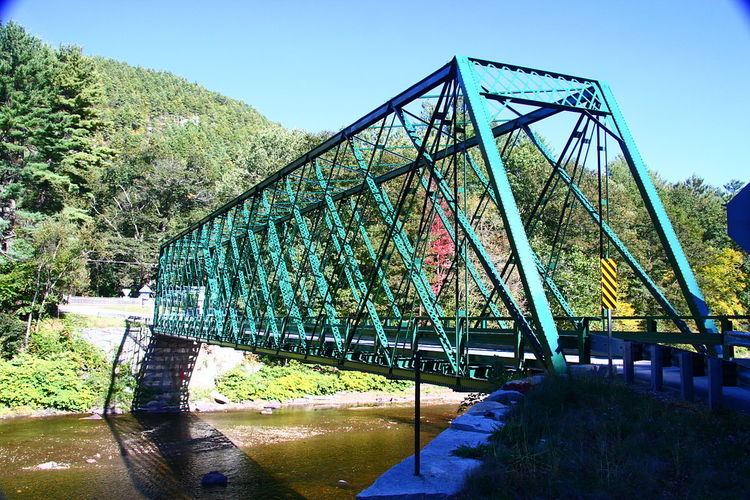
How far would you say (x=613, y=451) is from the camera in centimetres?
570

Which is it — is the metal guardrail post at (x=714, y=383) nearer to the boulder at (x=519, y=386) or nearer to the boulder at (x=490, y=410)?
the boulder at (x=490, y=410)

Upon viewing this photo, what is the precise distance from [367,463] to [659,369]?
13.8 m

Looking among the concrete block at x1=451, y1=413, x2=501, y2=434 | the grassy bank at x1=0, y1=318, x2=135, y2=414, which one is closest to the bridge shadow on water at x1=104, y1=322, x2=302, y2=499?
the grassy bank at x1=0, y1=318, x2=135, y2=414

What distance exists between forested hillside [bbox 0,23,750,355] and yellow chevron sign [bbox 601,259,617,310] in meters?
24.0

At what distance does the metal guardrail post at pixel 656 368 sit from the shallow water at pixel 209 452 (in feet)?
33.6

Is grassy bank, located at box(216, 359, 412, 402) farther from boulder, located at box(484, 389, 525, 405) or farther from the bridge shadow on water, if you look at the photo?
boulder, located at box(484, 389, 525, 405)

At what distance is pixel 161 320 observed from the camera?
3566cm

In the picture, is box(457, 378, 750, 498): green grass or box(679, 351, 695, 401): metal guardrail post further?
box(679, 351, 695, 401): metal guardrail post

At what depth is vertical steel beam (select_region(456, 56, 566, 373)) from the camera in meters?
8.78

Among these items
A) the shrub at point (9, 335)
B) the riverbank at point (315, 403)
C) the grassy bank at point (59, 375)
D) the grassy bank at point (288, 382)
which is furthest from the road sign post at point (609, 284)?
the shrub at point (9, 335)

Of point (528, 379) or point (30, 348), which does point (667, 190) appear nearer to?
point (30, 348)

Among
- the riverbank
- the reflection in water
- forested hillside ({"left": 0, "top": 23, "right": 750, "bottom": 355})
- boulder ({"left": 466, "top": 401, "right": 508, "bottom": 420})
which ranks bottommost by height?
the reflection in water

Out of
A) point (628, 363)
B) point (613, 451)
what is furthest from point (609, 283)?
point (613, 451)

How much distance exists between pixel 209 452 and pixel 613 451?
62.2ft
